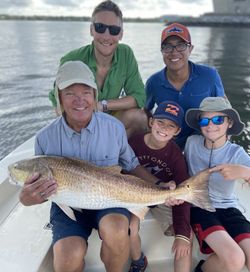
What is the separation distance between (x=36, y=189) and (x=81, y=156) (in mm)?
474

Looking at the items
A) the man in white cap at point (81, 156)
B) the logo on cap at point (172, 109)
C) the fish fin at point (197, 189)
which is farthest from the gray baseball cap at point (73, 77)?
the fish fin at point (197, 189)

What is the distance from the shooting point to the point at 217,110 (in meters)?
2.84

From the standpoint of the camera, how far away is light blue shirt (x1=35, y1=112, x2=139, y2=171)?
8.50 ft

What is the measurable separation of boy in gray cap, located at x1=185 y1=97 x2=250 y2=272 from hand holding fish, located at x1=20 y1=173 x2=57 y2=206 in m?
1.15

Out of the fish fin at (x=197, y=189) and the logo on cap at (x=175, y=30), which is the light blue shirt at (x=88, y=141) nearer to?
the fish fin at (x=197, y=189)

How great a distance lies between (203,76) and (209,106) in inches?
30.3

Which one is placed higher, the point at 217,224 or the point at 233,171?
the point at 233,171

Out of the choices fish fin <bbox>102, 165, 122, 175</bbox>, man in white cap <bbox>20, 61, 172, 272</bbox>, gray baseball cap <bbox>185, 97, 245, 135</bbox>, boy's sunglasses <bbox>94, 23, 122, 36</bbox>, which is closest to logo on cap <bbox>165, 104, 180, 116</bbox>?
gray baseball cap <bbox>185, 97, 245, 135</bbox>

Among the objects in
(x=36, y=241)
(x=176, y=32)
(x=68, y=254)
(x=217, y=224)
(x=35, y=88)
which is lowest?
(x=35, y=88)

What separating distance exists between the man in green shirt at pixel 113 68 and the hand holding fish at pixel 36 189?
55.4 inches

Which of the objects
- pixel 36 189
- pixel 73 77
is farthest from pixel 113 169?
pixel 73 77

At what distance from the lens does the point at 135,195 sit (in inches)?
97.7

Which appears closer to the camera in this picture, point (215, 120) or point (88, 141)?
point (88, 141)

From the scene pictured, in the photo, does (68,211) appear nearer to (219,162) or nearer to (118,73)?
(219,162)
